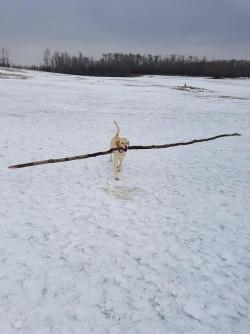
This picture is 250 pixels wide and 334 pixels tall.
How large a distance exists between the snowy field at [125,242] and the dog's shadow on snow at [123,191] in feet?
0.08

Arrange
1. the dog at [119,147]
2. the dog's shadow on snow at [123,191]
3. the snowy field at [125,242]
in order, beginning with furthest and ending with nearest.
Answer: the dog at [119,147]
the dog's shadow on snow at [123,191]
the snowy field at [125,242]

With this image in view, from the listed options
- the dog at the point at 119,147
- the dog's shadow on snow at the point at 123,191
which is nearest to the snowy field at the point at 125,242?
the dog's shadow on snow at the point at 123,191

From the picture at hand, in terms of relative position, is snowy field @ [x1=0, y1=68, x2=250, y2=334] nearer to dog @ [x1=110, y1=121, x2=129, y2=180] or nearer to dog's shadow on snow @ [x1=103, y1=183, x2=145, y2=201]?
dog's shadow on snow @ [x1=103, y1=183, x2=145, y2=201]

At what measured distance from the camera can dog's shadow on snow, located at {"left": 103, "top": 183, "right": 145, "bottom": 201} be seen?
8.23 metres

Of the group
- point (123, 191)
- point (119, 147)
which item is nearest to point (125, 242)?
point (123, 191)

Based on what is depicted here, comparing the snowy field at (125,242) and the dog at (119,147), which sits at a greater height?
the dog at (119,147)

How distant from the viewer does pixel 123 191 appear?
8586 mm

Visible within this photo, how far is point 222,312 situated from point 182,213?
309cm

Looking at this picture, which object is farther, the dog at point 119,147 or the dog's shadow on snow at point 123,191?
the dog at point 119,147

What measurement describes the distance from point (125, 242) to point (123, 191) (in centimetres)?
255

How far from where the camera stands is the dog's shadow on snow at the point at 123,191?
8.23 meters

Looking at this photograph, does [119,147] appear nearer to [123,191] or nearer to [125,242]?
[123,191]

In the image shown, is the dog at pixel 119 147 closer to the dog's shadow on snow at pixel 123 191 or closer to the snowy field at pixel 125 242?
the snowy field at pixel 125 242

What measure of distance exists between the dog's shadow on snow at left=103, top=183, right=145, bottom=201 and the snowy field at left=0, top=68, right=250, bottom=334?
1.0 inches
